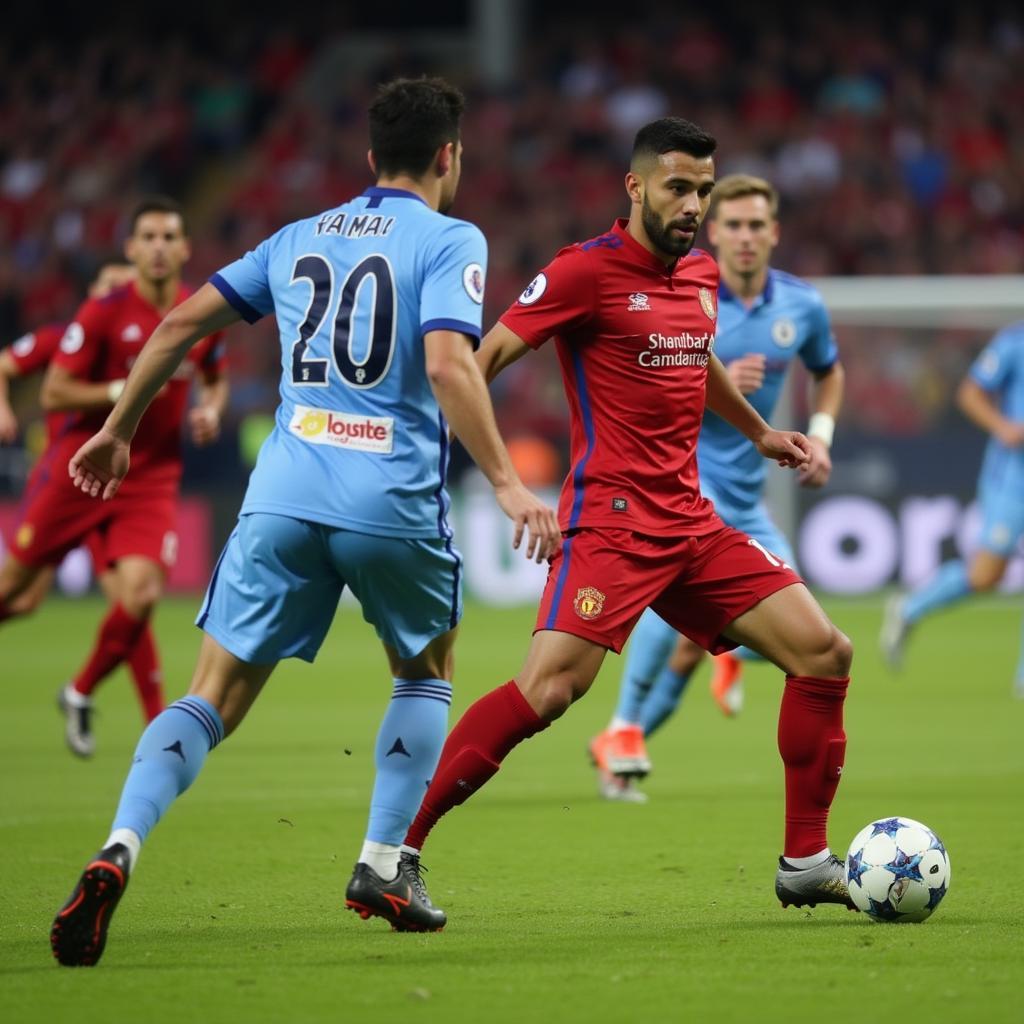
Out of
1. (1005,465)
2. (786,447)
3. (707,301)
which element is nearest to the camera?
(707,301)

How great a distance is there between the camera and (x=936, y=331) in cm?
1873

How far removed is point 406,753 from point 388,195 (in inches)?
58.7

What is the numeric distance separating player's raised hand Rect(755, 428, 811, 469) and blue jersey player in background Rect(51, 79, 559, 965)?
1169 mm

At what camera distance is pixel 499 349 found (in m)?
5.20

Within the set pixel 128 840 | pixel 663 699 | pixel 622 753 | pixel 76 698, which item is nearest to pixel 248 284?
pixel 128 840

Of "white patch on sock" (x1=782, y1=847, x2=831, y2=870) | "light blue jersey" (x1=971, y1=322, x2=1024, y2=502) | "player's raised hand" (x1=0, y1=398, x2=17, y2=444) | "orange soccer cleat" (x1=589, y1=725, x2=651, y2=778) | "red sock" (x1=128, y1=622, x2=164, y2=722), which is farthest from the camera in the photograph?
"light blue jersey" (x1=971, y1=322, x2=1024, y2=502)

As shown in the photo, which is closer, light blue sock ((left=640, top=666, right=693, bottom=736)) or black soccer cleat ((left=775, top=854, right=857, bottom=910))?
black soccer cleat ((left=775, top=854, right=857, bottom=910))

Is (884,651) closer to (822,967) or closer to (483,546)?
(483,546)

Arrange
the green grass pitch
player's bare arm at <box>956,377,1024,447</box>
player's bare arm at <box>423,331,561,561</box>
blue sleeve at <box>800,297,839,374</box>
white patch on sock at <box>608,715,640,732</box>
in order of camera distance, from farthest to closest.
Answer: player's bare arm at <box>956,377,1024,447</box>, blue sleeve at <box>800,297,839,374</box>, white patch on sock at <box>608,715,640,732</box>, player's bare arm at <box>423,331,561,561</box>, the green grass pitch

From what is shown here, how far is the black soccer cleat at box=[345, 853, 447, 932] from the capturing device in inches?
200

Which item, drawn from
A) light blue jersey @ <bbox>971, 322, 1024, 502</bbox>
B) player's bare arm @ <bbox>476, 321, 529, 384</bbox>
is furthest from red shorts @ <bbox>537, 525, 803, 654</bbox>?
light blue jersey @ <bbox>971, 322, 1024, 502</bbox>

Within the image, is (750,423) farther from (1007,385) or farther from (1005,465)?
(1007,385)

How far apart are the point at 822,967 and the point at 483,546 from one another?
13.3m

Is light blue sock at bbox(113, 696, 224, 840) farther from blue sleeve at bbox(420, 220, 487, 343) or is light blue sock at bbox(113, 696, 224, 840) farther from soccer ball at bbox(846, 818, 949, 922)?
soccer ball at bbox(846, 818, 949, 922)
